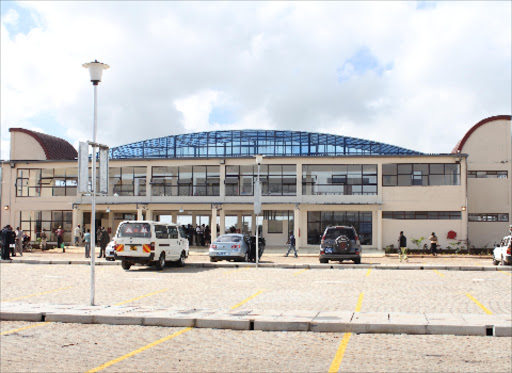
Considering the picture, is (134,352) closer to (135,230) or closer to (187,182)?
(135,230)

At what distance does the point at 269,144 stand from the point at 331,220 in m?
17.4

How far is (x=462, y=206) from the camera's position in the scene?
1594 inches

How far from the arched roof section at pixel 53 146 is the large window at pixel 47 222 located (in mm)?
5576

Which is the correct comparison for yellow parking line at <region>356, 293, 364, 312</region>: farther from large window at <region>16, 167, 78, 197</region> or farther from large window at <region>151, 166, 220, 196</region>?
large window at <region>16, 167, 78, 197</region>

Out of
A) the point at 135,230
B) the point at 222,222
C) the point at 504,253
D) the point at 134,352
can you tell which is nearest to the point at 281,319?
the point at 134,352

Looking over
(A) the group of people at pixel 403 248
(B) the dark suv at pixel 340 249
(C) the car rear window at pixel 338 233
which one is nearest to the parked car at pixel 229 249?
(B) the dark suv at pixel 340 249

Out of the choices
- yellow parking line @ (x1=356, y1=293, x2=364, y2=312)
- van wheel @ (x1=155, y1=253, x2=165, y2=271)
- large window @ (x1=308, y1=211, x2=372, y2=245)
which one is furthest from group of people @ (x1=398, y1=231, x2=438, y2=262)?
yellow parking line @ (x1=356, y1=293, x2=364, y2=312)

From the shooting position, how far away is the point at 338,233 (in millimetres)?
28109

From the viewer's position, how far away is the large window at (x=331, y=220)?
4316 centimetres

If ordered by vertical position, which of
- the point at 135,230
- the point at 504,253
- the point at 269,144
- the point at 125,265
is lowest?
the point at 125,265

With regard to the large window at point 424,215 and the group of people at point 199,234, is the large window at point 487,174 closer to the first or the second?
the large window at point 424,215

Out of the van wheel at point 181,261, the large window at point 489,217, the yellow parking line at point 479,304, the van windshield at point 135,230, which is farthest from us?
the large window at point 489,217

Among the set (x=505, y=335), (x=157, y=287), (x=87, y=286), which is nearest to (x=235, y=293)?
(x=157, y=287)

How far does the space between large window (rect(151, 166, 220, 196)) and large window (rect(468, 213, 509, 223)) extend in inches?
765
